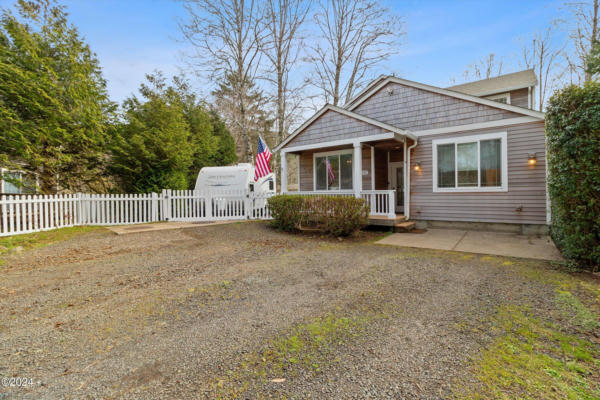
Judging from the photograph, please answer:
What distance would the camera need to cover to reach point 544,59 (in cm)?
1858

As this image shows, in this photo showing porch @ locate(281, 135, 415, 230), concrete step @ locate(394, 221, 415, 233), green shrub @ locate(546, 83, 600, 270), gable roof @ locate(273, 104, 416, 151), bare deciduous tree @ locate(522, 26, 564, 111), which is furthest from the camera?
bare deciduous tree @ locate(522, 26, 564, 111)

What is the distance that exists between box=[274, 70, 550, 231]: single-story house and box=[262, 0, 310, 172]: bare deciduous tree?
25.1 feet

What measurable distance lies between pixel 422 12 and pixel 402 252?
47.0 feet

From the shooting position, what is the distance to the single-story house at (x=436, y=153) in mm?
7434

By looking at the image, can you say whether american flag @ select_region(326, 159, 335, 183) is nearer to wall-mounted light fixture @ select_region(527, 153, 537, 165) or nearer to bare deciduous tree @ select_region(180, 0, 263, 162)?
wall-mounted light fixture @ select_region(527, 153, 537, 165)

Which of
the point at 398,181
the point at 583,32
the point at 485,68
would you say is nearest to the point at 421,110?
the point at 398,181

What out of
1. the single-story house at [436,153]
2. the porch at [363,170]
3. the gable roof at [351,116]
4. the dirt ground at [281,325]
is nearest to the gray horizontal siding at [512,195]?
the single-story house at [436,153]

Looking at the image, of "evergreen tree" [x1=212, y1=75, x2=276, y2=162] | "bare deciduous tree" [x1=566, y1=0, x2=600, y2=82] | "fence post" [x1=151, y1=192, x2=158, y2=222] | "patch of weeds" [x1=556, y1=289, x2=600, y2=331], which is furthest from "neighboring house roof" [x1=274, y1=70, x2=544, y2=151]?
"bare deciduous tree" [x1=566, y1=0, x2=600, y2=82]

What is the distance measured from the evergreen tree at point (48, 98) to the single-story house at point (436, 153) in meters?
7.09

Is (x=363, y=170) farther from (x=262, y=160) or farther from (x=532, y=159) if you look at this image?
(x=532, y=159)

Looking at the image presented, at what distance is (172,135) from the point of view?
37.7 ft

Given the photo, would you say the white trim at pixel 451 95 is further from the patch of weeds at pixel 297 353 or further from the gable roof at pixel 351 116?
the patch of weeds at pixel 297 353

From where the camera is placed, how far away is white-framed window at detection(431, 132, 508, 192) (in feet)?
25.3

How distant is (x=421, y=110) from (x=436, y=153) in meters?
1.65
